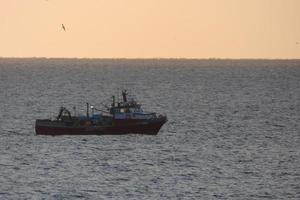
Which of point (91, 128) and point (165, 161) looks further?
point (91, 128)

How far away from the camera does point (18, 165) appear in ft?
273

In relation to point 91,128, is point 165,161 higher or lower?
lower

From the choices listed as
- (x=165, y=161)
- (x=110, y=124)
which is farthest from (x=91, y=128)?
(x=165, y=161)

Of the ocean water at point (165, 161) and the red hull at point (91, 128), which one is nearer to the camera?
the ocean water at point (165, 161)

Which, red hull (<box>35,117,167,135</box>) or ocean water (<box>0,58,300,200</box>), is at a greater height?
red hull (<box>35,117,167,135</box>)

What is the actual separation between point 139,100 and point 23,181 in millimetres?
99370

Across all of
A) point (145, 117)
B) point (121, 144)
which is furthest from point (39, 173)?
point (145, 117)

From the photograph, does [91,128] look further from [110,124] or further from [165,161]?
[165,161]

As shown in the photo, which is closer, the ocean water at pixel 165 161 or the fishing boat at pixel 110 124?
the ocean water at pixel 165 161

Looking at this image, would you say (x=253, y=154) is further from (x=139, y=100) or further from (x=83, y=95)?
(x=83, y=95)

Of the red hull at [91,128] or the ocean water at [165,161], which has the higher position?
the red hull at [91,128]

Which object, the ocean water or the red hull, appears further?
the red hull

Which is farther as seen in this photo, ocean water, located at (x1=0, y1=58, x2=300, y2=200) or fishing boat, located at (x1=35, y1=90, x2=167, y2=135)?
fishing boat, located at (x1=35, y1=90, x2=167, y2=135)

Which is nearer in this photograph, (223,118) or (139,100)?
(223,118)
